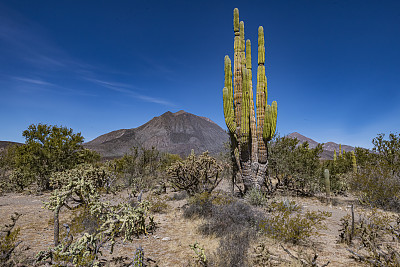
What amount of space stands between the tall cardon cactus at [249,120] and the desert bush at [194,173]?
7.23 feet

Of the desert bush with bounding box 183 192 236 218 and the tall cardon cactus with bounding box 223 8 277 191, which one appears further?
the tall cardon cactus with bounding box 223 8 277 191

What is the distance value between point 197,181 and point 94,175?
16.4ft

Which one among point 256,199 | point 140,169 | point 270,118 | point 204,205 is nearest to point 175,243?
point 204,205

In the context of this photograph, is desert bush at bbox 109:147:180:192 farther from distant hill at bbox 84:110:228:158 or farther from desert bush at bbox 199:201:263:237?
distant hill at bbox 84:110:228:158

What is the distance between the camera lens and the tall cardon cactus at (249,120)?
973 cm

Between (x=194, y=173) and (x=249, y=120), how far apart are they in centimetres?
402

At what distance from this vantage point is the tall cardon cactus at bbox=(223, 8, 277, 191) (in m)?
9.73

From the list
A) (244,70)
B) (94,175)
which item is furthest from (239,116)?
(94,175)

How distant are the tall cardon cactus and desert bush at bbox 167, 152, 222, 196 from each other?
220 centimetres

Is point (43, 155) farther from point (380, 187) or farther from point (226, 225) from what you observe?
A: point (380, 187)

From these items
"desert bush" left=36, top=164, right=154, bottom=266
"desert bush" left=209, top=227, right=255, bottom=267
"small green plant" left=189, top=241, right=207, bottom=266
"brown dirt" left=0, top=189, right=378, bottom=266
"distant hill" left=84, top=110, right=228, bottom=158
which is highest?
"distant hill" left=84, top=110, right=228, bottom=158

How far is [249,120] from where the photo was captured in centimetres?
1016

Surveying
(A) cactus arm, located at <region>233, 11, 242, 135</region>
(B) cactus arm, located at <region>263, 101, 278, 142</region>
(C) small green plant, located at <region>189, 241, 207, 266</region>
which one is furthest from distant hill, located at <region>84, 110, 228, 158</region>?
(C) small green plant, located at <region>189, 241, 207, 266</region>

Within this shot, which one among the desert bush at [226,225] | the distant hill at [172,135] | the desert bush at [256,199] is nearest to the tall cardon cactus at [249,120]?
the desert bush at [256,199]
